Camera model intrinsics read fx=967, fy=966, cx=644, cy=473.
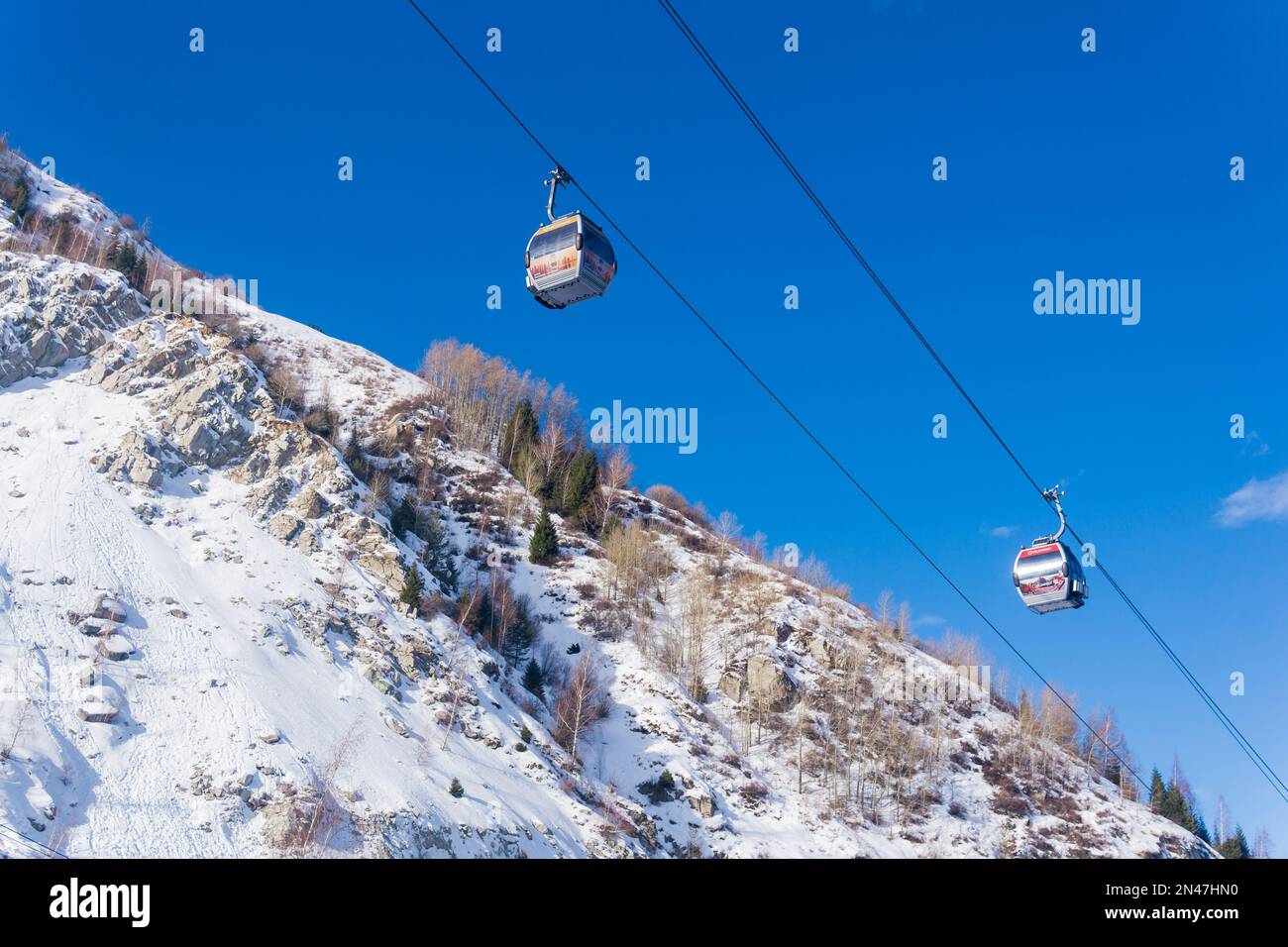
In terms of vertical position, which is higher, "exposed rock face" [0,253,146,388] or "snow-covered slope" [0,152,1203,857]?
"exposed rock face" [0,253,146,388]

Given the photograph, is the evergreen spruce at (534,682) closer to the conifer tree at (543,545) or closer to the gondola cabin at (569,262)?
the conifer tree at (543,545)

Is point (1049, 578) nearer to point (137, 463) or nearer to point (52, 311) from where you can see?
point (137, 463)

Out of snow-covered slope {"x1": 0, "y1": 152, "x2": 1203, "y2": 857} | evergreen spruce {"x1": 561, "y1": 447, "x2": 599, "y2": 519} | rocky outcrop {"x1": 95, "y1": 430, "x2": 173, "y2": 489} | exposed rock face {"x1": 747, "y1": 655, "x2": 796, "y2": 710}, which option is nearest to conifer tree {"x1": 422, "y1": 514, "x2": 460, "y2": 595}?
snow-covered slope {"x1": 0, "y1": 152, "x2": 1203, "y2": 857}

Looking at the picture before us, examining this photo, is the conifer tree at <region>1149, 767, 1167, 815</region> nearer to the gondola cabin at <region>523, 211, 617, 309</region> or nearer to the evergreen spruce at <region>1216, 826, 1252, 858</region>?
the evergreen spruce at <region>1216, 826, 1252, 858</region>

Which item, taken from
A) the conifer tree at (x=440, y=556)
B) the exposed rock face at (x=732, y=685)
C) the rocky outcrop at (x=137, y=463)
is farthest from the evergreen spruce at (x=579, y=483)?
the rocky outcrop at (x=137, y=463)
